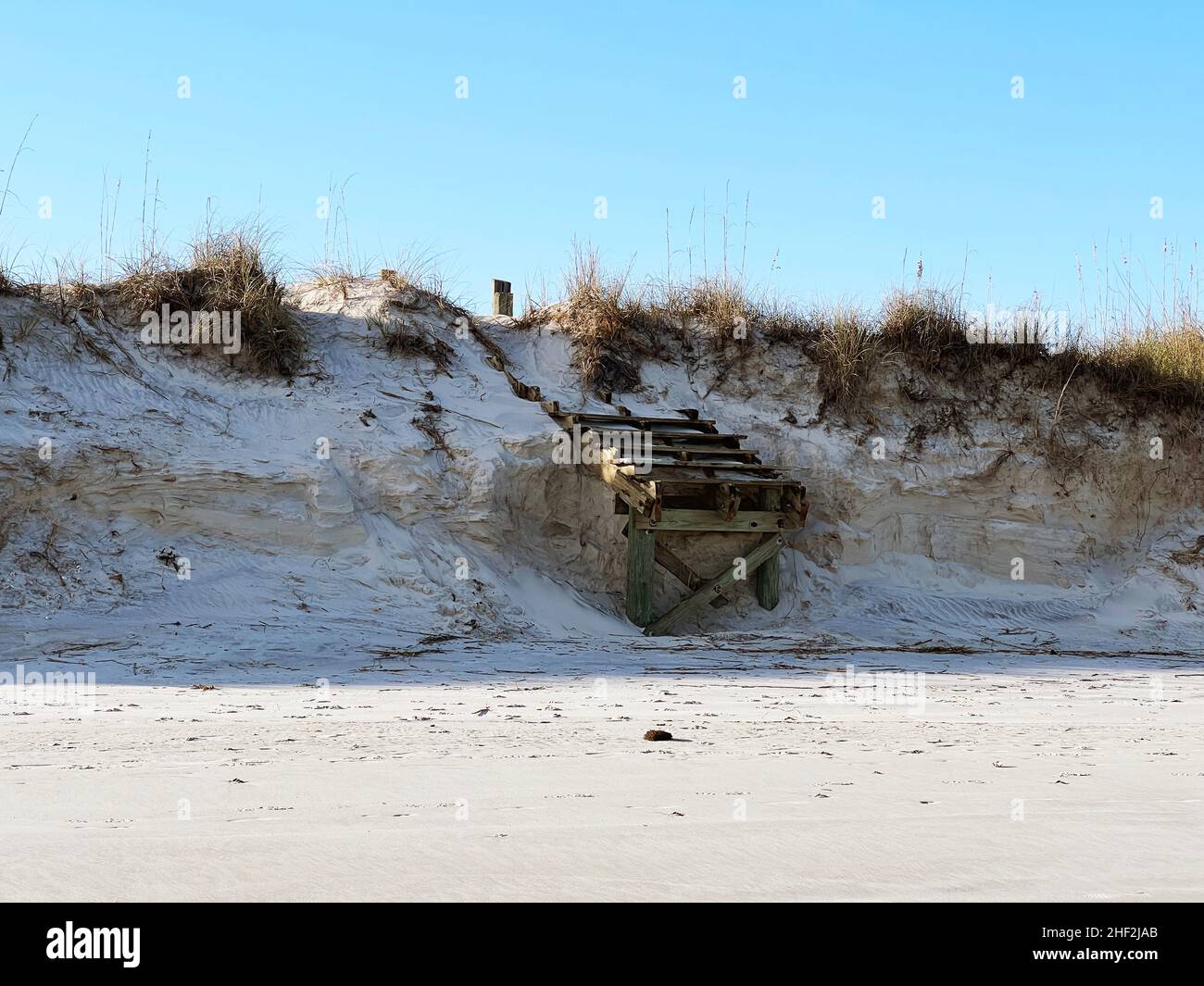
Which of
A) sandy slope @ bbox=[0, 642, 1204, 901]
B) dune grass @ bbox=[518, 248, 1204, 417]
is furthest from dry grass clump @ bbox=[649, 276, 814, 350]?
sandy slope @ bbox=[0, 642, 1204, 901]

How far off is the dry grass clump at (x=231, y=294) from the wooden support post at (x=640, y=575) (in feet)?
12.5

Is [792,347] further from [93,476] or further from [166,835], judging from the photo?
[166,835]

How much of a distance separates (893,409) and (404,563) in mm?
6209

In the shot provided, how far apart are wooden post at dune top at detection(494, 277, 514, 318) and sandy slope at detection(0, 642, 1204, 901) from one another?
8623mm

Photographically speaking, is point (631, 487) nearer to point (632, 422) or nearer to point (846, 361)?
point (632, 422)

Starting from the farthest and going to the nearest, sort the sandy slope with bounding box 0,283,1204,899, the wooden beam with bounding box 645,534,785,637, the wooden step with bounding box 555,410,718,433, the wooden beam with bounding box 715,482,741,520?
the wooden step with bounding box 555,410,718,433
the wooden beam with bounding box 715,482,741,520
the wooden beam with bounding box 645,534,785,637
the sandy slope with bounding box 0,283,1204,899

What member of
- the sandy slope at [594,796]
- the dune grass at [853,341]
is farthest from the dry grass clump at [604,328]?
the sandy slope at [594,796]

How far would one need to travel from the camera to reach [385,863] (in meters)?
3.19

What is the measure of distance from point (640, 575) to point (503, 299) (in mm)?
5193


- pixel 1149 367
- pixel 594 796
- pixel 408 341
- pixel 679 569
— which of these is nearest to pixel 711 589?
pixel 679 569

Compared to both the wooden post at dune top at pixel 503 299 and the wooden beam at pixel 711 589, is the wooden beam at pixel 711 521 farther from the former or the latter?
the wooden post at dune top at pixel 503 299

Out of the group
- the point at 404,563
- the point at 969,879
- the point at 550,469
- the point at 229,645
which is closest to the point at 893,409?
the point at 550,469

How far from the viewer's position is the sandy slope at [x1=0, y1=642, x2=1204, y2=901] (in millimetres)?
3090

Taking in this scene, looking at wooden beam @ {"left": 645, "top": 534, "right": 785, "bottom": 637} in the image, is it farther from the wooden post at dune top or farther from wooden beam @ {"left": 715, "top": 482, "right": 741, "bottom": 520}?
the wooden post at dune top
